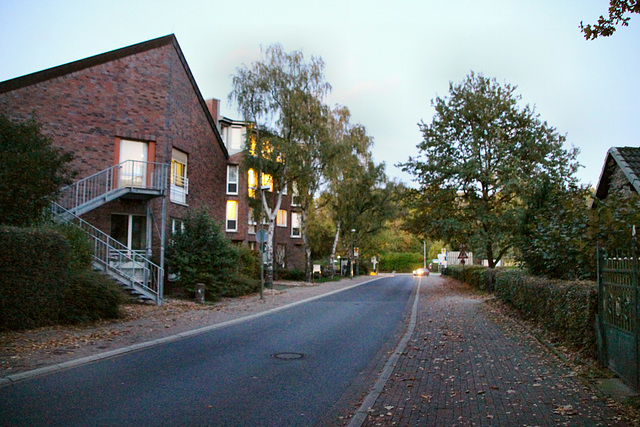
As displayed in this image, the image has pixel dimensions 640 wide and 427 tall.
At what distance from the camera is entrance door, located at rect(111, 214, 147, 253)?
65.9 ft

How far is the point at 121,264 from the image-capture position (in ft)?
59.3

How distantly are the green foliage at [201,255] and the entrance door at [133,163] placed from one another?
2.32m

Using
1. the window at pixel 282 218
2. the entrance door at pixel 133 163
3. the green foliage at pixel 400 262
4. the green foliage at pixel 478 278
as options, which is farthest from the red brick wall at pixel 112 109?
the green foliage at pixel 400 262

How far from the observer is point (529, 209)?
55.1 feet

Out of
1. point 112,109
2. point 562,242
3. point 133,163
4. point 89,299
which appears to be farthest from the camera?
point 112,109

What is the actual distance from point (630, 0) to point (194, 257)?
1711 cm

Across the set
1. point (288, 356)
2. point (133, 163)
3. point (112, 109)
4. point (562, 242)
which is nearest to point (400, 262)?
point (133, 163)

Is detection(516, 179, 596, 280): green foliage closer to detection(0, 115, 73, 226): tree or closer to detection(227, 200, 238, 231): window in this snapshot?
detection(0, 115, 73, 226): tree

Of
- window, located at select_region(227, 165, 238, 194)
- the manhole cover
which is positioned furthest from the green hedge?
window, located at select_region(227, 165, 238, 194)

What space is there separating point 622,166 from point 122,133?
17.3 m

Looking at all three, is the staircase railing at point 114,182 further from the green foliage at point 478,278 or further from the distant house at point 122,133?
the green foliage at point 478,278

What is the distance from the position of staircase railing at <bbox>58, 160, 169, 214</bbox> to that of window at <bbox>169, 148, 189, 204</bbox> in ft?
5.43

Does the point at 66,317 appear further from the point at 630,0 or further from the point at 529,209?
the point at 529,209

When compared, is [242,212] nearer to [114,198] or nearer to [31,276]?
[114,198]
